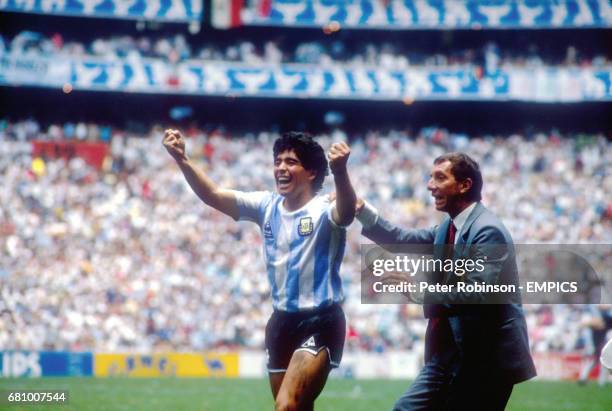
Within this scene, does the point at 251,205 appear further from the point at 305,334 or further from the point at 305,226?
the point at 305,334

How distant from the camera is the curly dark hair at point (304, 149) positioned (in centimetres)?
604

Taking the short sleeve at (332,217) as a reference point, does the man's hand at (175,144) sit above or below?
above

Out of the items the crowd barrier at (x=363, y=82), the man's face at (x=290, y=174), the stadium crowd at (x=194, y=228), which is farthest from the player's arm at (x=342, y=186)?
the crowd barrier at (x=363, y=82)

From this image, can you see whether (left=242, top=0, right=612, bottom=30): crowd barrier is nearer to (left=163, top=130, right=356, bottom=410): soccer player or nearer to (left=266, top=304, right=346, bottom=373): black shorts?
(left=163, top=130, right=356, bottom=410): soccer player

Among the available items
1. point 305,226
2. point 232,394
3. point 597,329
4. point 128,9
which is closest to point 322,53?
point 128,9

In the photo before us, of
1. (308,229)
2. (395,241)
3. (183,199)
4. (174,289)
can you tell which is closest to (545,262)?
(395,241)

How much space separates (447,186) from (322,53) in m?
25.8

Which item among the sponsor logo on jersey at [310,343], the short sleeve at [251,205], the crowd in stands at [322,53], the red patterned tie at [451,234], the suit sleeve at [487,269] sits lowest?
the sponsor logo on jersey at [310,343]

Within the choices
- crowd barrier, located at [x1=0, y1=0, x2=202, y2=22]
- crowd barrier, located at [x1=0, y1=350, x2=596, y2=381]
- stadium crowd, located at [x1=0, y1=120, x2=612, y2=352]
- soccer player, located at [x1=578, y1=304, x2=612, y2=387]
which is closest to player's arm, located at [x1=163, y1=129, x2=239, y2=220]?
soccer player, located at [x1=578, y1=304, x2=612, y2=387]

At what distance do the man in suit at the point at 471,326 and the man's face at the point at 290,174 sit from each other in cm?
91

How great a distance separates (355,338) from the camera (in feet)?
69.2

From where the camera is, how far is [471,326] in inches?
207

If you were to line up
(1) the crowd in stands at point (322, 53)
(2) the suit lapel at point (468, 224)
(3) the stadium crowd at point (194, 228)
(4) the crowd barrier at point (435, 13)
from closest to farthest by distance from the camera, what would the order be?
1. (2) the suit lapel at point (468, 224)
2. (3) the stadium crowd at point (194, 228)
3. (4) the crowd barrier at point (435, 13)
4. (1) the crowd in stands at point (322, 53)

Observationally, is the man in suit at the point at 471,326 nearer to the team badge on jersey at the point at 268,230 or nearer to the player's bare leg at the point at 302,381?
the player's bare leg at the point at 302,381
